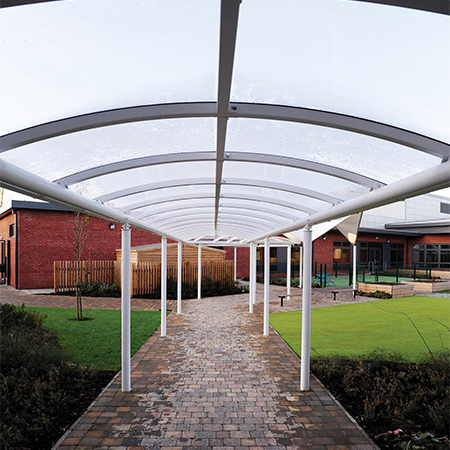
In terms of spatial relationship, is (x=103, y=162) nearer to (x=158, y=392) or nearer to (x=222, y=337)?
(x=158, y=392)

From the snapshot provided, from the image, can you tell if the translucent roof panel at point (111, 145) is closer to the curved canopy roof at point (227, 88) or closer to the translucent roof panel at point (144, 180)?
the curved canopy roof at point (227, 88)

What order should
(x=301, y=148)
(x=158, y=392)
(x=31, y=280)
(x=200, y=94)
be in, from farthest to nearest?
(x=31, y=280), (x=158, y=392), (x=301, y=148), (x=200, y=94)

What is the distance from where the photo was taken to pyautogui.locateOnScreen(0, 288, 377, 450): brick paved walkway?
4293 mm

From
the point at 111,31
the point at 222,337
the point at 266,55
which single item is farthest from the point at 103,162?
the point at 222,337

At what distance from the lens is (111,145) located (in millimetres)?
3717

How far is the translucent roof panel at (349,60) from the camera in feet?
6.95

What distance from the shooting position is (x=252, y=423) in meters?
4.78

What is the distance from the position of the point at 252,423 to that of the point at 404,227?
3518cm

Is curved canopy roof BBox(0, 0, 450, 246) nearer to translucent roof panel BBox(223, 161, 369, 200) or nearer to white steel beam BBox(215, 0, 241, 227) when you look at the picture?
white steel beam BBox(215, 0, 241, 227)

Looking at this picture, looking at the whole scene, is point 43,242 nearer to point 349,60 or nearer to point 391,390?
point 391,390

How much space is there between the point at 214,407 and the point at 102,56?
15.7ft

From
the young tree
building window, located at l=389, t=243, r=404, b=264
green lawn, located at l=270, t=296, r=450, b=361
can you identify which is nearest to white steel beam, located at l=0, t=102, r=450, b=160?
green lawn, located at l=270, t=296, r=450, b=361

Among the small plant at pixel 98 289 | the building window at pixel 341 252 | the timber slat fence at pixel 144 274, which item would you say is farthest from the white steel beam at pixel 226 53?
the building window at pixel 341 252

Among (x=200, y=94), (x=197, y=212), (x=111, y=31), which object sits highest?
(x=111, y=31)
